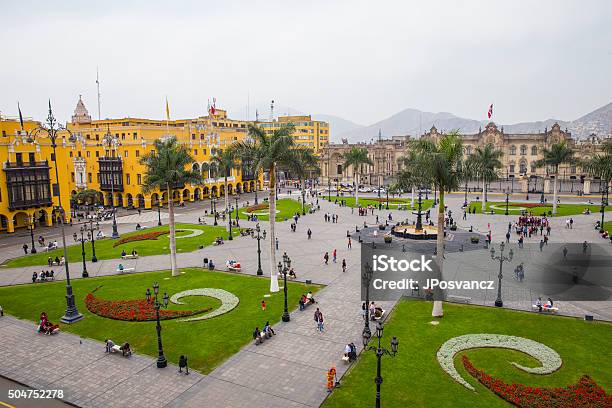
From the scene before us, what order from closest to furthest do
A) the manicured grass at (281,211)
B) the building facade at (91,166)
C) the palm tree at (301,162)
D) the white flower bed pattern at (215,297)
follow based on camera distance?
the white flower bed pattern at (215,297), the palm tree at (301,162), the building facade at (91,166), the manicured grass at (281,211)

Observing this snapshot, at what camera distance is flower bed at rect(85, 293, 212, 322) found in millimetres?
26023

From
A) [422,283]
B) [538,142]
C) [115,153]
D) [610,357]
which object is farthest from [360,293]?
[538,142]

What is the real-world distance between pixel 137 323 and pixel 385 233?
32.5 m

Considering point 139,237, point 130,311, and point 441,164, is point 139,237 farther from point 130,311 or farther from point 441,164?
point 441,164

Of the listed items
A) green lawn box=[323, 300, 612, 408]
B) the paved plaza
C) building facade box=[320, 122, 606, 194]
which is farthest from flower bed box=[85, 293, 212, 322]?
building facade box=[320, 122, 606, 194]

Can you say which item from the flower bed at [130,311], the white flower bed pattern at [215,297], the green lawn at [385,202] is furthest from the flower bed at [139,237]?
the green lawn at [385,202]

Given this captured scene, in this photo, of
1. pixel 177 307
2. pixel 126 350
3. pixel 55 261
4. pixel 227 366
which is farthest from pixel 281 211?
pixel 227 366

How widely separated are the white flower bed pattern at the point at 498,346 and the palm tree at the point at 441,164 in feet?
10.8

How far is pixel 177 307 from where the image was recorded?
2777cm

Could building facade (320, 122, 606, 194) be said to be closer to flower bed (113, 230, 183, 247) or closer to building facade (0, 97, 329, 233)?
building facade (0, 97, 329, 233)

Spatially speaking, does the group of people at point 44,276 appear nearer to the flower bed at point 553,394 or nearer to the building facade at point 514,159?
the flower bed at point 553,394

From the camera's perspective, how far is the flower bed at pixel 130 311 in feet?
85.4

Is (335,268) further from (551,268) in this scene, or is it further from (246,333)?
(551,268)

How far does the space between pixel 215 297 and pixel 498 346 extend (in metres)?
18.2
